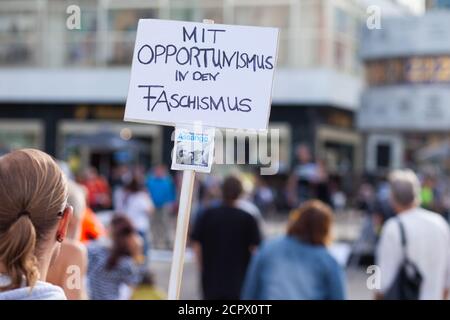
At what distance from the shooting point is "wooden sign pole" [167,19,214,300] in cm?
307

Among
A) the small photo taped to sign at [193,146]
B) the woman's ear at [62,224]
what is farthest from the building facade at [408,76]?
the woman's ear at [62,224]

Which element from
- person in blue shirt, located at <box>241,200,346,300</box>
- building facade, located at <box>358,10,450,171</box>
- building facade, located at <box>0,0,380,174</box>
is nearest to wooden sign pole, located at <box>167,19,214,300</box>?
person in blue shirt, located at <box>241,200,346,300</box>

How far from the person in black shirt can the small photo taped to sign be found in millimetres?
3832

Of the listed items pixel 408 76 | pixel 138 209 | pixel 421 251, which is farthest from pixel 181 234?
pixel 408 76

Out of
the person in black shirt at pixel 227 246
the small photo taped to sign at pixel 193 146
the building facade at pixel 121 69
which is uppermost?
the building facade at pixel 121 69

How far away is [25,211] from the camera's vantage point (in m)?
2.38

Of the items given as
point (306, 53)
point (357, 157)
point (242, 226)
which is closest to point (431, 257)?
point (242, 226)

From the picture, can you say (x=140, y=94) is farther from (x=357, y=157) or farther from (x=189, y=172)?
(x=357, y=157)

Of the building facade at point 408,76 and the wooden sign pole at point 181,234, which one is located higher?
the building facade at point 408,76

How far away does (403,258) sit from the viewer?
5.48m

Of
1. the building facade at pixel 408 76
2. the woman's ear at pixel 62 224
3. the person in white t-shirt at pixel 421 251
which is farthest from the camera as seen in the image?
the building facade at pixel 408 76

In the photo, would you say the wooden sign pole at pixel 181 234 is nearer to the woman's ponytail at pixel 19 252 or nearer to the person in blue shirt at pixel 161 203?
the woman's ponytail at pixel 19 252

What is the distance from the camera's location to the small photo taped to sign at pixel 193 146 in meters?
3.20

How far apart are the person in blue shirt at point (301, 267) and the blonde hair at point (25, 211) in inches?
102
